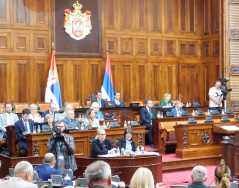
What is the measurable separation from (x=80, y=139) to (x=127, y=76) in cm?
663

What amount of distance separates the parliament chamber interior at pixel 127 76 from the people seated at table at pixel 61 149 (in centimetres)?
111

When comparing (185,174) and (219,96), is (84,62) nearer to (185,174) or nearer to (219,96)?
(219,96)

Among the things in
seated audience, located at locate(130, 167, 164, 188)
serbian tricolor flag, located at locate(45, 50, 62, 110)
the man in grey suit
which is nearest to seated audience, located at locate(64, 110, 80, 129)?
the man in grey suit

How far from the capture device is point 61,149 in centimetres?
816

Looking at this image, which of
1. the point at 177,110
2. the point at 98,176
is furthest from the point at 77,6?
the point at 98,176

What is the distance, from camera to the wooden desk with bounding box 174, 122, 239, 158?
1110cm

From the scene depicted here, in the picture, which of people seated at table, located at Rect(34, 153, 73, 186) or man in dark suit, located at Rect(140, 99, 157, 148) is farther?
man in dark suit, located at Rect(140, 99, 157, 148)

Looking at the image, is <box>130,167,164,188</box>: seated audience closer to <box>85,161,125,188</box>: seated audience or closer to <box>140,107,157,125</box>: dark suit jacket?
<box>85,161,125,188</box>: seated audience

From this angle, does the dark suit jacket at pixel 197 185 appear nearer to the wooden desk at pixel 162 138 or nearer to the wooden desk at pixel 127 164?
the wooden desk at pixel 127 164

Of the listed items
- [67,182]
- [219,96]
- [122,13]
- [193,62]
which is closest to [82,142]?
[67,182]

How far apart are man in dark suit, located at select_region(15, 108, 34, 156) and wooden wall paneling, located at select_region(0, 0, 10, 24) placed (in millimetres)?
5181

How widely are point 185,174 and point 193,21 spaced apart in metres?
8.48

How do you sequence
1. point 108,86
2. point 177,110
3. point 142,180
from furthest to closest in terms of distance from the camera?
point 108,86 < point 177,110 < point 142,180

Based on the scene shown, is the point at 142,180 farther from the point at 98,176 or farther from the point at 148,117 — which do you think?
the point at 148,117
